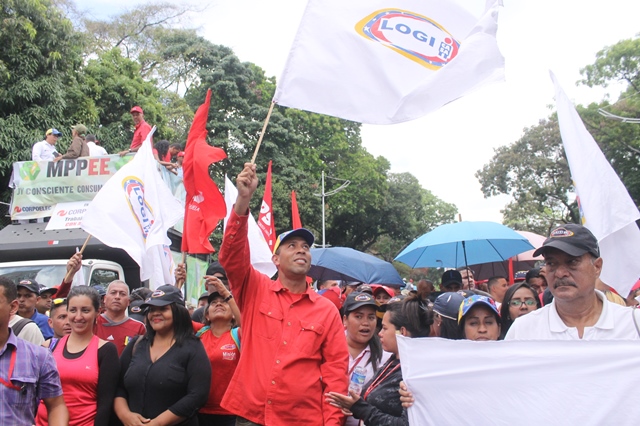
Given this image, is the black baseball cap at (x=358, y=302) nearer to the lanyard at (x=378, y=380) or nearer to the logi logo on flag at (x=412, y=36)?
the lanyard at (x=378, y=380)

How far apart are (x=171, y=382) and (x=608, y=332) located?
279cm

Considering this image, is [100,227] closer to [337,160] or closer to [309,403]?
[309,403]

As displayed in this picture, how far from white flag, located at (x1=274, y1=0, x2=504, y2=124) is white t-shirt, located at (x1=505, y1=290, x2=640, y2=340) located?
1.60 metres

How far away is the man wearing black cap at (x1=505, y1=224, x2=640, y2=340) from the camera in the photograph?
9.41 ft

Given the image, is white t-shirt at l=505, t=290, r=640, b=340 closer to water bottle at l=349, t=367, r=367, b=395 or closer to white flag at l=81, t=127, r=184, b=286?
water bottle at l=349, t=367, r=367, b=395

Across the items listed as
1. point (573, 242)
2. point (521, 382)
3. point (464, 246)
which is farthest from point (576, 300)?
point (464, 246)

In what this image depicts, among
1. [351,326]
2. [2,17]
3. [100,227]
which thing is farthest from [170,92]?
[351,326]

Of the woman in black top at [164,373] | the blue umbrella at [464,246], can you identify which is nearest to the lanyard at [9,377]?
the woman in black top at [164,373]

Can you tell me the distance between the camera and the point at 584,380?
2.79m

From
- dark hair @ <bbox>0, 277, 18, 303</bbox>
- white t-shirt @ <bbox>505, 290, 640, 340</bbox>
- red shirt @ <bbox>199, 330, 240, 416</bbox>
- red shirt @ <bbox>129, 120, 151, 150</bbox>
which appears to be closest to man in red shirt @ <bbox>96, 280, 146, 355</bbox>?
red shirt @ <bbox>199, 330, 240, 416</bbox>

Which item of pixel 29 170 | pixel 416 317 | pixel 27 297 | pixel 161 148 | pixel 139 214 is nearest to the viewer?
pixel 416 317

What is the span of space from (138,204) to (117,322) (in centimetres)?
177

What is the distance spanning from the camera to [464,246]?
951 centimetres

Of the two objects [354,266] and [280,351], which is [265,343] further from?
[354,266]
